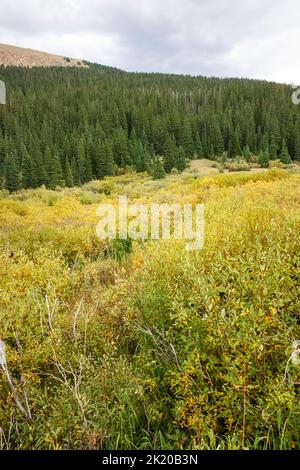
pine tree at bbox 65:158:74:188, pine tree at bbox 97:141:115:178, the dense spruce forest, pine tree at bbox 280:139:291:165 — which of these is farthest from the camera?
pine tree at bbox 280:139:291:165

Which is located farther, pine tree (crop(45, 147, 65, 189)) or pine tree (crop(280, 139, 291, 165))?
pine tree (crop(280, 139, 291, 165))

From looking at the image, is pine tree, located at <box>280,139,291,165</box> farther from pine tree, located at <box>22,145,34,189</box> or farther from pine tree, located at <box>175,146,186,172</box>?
pine tree, located at <box>22,145,34,189</box>

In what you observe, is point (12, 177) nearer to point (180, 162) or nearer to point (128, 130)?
point (180, 162)

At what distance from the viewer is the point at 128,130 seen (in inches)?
3374

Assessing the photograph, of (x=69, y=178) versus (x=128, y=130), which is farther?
(x=128, y=130)

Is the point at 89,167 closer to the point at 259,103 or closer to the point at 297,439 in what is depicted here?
the point at 259,103

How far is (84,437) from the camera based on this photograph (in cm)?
289

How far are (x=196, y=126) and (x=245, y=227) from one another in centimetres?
7899

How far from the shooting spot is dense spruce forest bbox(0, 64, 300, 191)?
61.4 meters

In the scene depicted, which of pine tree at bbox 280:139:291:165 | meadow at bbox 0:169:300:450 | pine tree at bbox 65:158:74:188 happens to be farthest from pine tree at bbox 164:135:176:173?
meadow at bbox 0:169:300:450

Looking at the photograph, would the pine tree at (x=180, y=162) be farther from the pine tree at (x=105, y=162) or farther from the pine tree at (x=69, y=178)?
the pine tree at (x=69, y=178)

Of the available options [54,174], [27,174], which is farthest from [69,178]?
[27,174]

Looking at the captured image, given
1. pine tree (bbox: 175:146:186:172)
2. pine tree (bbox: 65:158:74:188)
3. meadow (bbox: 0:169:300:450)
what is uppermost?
pine tree (bbox: 175:146:186:172)
